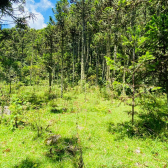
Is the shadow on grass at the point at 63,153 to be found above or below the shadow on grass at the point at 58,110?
below

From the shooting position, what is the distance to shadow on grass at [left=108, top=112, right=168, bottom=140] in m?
4.85

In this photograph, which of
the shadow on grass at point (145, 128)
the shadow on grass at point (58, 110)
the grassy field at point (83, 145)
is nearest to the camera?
the grassy field at point (83, 145)

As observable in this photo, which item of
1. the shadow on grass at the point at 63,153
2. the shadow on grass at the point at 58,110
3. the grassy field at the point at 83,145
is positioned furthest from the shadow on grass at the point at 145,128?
the shadow on grass at the point at 58,110

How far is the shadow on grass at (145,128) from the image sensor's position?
4848 millimetres

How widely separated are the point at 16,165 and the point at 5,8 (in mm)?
8819

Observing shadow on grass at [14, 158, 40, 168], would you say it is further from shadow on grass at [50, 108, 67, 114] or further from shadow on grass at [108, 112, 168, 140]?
shadow on grass at [50, 108, 67, 114]

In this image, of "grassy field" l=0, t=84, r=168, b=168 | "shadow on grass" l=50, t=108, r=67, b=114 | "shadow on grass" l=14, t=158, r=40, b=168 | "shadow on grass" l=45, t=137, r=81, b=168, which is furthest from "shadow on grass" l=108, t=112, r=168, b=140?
"shadow on grass" l=50, t=108, r=67, b=114

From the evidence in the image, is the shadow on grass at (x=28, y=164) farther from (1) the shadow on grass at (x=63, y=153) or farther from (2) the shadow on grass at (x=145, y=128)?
(2) the shadow on grass at (x=145, y=128)

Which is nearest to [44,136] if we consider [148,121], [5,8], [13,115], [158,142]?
[13,115]

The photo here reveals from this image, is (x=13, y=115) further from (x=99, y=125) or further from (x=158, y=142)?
(x=158, y=142)

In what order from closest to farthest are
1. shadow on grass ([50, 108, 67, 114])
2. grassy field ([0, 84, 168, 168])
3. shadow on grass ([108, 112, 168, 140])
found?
grassy field ([0, 84, 168, 168]) < shadow on grass ([108, 112, 168, 140]) < shadow on grass ([50, 108, 67, 114])

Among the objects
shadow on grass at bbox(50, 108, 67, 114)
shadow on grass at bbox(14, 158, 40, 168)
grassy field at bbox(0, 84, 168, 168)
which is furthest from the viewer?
shadow on grass at bbox(50, 108, 67, 114)

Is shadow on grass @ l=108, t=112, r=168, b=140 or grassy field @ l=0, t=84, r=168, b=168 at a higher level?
shadow on grass @ l=108, t=112, r=168, b=140

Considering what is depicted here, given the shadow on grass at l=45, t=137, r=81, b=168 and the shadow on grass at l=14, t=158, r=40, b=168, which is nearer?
the shadow on grass at l=14, t=158, r=40, b=168
